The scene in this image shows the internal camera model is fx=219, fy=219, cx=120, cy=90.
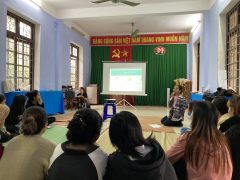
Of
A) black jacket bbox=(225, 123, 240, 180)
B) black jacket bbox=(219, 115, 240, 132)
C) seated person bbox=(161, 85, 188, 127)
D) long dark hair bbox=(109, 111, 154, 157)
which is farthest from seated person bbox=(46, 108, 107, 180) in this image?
seated person bbox=(161, 85, 188, 127)

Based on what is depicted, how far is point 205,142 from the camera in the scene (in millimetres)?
1193

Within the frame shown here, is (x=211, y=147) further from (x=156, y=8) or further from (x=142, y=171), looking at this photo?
(x=156, y=8)

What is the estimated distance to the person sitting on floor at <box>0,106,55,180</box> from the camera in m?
1.13

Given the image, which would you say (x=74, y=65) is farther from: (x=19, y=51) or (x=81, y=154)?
(x=81, y=154)

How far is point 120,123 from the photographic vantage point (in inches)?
38.4

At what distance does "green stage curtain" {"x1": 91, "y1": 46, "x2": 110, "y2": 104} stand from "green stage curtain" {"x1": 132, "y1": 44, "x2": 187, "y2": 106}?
1273 mm

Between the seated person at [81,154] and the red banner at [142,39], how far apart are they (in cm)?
825

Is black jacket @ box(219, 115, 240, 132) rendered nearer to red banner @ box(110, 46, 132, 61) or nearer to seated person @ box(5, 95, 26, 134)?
seated person @ box(5, 95, 26, 134)

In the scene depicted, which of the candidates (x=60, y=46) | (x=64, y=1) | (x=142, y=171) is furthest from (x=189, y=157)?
(x=60, y=46)

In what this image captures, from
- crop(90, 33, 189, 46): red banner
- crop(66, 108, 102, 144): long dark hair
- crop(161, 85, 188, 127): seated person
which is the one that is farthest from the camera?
crop(90, 33, 189, 46): red banner

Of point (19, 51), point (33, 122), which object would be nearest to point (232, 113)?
point (33, 122)

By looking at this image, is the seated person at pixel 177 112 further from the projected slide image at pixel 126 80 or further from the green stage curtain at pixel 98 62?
the green stage curtain at pixel 98 62

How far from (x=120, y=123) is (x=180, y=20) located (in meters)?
6.98

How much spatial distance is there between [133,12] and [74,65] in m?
3.54
